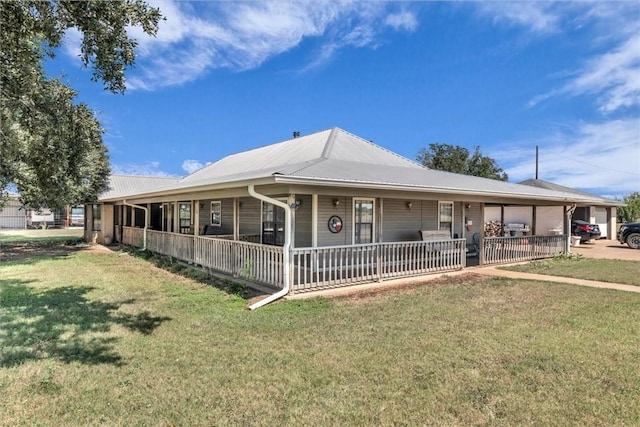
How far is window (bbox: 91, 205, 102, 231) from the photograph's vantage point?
70.2 feet

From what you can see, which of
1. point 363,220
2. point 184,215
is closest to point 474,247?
point 363,220

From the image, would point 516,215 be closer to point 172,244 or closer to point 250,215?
point 250,215

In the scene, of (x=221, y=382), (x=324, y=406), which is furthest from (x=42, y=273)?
(x=324, y=406)

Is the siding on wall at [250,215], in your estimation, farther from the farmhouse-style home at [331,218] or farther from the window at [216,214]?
the window at [216,214]

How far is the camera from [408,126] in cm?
3666

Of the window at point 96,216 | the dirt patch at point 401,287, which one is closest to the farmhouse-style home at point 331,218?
the dirt patch at point 401,287

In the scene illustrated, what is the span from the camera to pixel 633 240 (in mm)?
19062

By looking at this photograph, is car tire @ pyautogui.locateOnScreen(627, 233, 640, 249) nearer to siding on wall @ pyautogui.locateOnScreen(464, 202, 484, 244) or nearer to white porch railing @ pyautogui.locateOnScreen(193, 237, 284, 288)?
siding on wall @ pyautogui.locateOnScreen(464, 202, 484, 244)

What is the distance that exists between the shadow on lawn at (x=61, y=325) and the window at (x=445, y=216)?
395 inches

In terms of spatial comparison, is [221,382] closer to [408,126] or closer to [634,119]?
[634,119]

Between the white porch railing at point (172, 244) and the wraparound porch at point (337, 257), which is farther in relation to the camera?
the white porch railing at point (172, 244)

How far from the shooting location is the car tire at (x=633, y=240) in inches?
742

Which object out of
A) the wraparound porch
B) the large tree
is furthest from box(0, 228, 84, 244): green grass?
the large tree

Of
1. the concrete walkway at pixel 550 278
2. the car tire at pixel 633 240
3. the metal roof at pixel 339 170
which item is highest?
the metal roof at pixel 339 170
